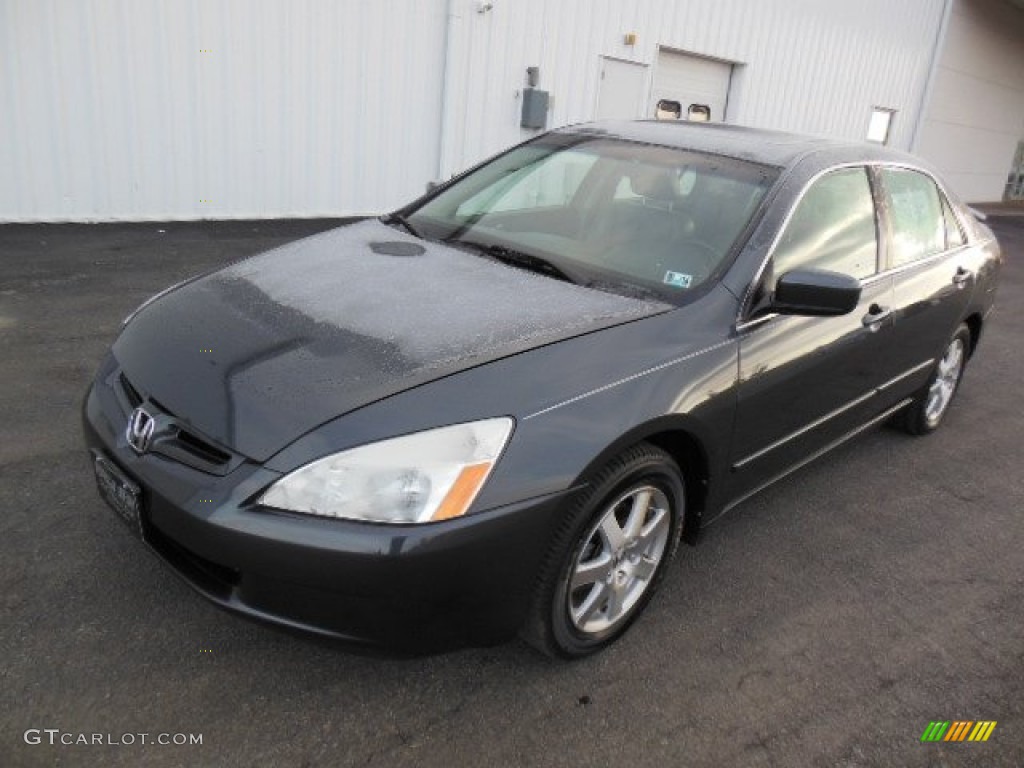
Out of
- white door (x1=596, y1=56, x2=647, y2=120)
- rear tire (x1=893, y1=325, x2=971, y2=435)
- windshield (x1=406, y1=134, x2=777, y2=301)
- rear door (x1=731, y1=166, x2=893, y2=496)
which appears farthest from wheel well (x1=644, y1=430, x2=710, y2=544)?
white door (x1=596, y1=56, x2=647, y2=120)

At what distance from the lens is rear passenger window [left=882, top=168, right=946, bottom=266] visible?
12.2ft

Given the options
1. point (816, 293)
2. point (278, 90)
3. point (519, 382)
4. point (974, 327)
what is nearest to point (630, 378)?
Result: point (519, 382)

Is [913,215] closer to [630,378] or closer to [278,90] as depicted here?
[630,378]

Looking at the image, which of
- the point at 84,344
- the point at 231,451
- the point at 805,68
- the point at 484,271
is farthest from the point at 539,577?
the point at 805,68

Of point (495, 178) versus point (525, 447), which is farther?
point (495, 178)

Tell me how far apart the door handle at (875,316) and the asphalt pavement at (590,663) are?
0.85m

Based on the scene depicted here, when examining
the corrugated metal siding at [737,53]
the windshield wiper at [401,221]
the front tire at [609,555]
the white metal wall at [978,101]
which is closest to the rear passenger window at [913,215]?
the front tire at [609,555]

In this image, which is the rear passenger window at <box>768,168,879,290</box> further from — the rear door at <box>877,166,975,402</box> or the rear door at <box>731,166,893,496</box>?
the rear door at <box>877,166,975,402</box>

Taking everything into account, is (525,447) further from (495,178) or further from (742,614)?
(495,178)

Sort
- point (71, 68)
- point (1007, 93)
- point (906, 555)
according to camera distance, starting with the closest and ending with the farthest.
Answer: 1. point (906, 555)
2. point (71, 68)
3. point (1007, 93)

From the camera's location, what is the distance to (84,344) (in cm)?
476

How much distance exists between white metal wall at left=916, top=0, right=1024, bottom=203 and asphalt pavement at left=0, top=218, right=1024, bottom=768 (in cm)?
1657

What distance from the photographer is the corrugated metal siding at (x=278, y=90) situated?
24.0 feet

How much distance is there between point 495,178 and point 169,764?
2677mm
